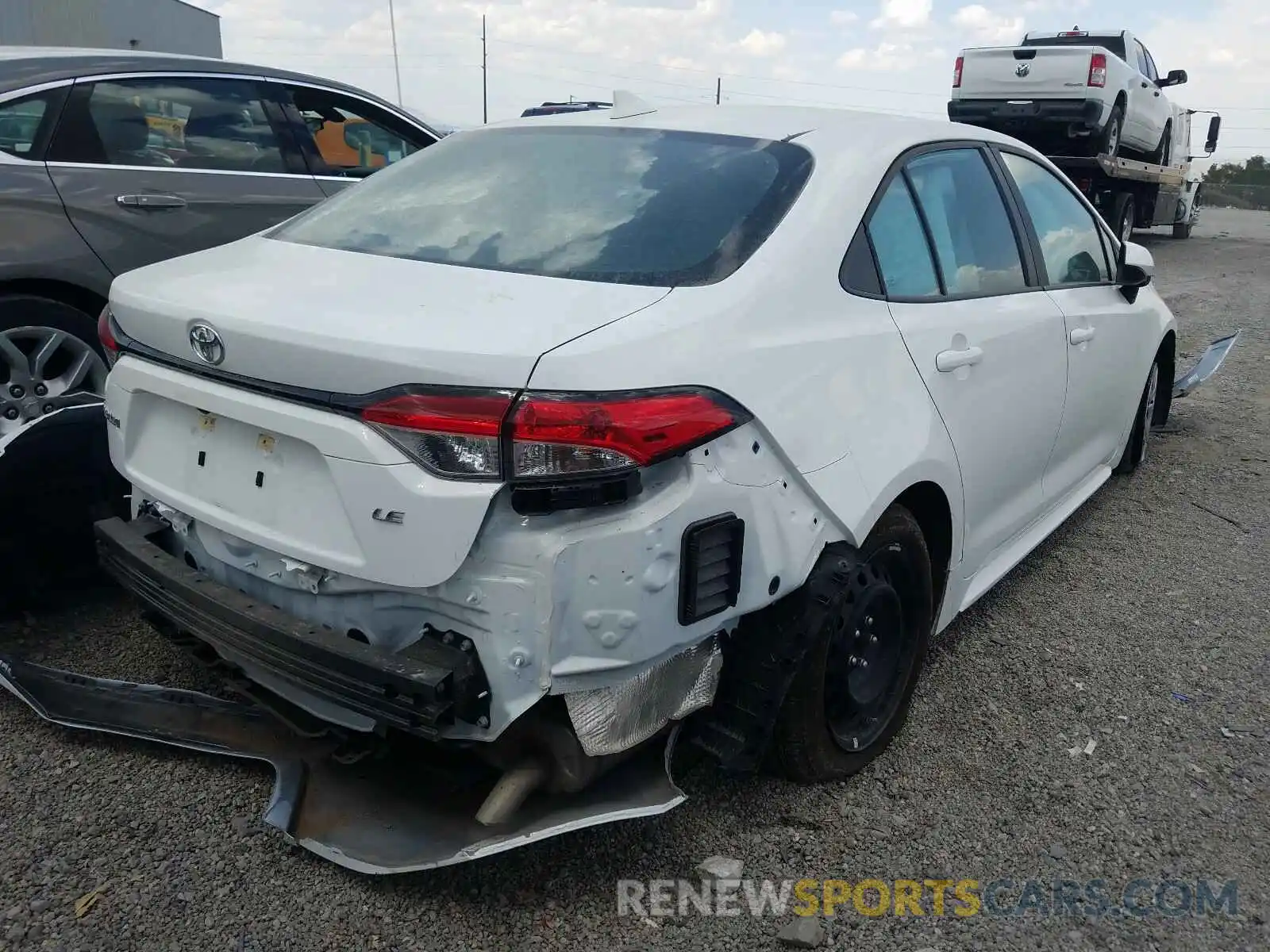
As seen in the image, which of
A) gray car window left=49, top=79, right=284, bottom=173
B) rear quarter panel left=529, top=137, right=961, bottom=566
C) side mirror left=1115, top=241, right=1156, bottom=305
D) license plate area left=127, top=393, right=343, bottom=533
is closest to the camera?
rear quarter panel left=529, top=137, right=961, bottom=566

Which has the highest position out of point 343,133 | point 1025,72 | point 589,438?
point 1025,72

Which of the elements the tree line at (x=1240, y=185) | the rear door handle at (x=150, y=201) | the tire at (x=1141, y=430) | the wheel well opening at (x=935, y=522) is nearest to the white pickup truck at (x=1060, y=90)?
the tire at (x=1141, y=430)

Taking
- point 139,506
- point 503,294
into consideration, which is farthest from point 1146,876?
point 139,506

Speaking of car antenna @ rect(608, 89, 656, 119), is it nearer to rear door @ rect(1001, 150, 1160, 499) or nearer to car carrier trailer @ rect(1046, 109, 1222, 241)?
rear door @ rect(1001, 150, 1160, 499)

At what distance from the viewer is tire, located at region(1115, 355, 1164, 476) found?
5078mm

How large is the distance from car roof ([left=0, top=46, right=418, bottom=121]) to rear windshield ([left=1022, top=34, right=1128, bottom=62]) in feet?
39.0

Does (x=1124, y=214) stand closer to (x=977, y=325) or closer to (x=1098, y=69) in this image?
(x=1098, y=69)

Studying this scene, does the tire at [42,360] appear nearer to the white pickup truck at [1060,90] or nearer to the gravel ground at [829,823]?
the gravel ground at [829,823]

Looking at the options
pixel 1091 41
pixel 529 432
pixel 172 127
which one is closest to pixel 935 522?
pixel 529 432

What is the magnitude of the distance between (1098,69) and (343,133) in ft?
34.1

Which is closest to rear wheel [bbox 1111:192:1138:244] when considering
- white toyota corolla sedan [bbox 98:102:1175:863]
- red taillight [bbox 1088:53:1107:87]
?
red taillight [bbox 1088:53:1107:87]

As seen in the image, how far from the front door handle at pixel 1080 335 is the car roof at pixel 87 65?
3.74 metres

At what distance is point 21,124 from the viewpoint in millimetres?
3996

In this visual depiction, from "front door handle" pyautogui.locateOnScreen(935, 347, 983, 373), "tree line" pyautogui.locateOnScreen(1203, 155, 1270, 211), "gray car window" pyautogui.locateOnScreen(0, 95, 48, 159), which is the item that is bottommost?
"tree line" pyautogui.locateOnScreen(1203, 155, 1270, 211)
